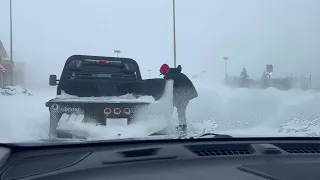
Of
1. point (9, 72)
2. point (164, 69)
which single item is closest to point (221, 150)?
point (164, 69)

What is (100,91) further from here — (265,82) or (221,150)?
(265,82)

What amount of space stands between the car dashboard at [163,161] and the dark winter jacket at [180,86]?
15.5ft

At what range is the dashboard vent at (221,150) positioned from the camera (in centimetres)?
284

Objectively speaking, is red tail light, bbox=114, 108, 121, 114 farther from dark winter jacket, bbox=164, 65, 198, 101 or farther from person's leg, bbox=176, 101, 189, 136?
dark winter jacket, bbox=164, 65, 198, 101

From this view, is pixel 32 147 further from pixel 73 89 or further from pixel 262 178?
pixel 73 89

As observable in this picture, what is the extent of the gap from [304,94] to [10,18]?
20.3 metres

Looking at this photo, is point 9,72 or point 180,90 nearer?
point 180,90

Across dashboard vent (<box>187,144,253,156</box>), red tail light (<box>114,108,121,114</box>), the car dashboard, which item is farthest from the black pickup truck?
dashboard vent (<box>187,144,253,156</box>)

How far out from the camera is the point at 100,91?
8672mm

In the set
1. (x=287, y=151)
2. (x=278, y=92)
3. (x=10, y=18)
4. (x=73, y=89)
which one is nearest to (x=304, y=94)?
(x=278, y=92)

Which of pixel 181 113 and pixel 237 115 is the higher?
pixel 181 113

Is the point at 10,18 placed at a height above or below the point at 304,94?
above

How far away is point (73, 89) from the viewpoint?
8391 millimetres

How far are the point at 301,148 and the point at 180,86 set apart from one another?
489 centimetres
